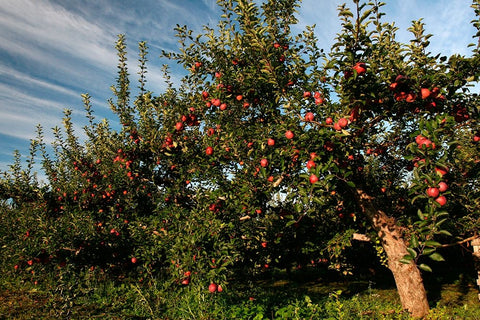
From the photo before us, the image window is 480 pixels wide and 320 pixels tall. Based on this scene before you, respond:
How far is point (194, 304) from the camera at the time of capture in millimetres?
6355

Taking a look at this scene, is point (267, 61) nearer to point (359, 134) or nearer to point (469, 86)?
point (359, 134)

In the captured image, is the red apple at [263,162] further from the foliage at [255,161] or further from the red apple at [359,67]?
the red apple at [359,67]

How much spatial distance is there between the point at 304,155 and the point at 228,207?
2.11 metres

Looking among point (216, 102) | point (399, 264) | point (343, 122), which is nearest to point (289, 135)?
point (343, 122)

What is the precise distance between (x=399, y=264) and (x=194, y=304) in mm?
5407

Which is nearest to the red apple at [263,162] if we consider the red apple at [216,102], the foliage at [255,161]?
the foliage at [255,161]

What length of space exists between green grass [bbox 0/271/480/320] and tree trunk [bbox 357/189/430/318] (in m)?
0.40

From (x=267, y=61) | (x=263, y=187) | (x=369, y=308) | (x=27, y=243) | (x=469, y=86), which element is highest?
(x=267, y=61)

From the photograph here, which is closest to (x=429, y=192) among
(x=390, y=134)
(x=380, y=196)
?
(x=390, y=134)

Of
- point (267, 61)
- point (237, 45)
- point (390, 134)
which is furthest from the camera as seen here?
point (390, 134)

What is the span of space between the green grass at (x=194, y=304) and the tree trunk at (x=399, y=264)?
1.32ft

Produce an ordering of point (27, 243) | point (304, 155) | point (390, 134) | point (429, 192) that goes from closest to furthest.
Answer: point (429, 192) → point (304, 155) → point (27, 243) → point (390, 134)

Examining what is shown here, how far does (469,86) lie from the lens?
5129 millimetres

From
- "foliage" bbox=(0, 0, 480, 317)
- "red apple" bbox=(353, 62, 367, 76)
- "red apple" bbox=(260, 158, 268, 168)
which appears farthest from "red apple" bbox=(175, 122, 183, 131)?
"red apple" bbox=(353, 62, 367, 76)
